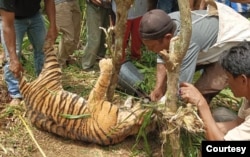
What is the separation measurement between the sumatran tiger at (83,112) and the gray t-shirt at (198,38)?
475 millimetres

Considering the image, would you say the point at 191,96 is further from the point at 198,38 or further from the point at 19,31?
the point at 19,31

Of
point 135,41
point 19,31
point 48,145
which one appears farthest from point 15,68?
point 135,41

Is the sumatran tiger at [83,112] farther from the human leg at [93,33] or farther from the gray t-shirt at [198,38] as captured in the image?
the human leg at [93,33]

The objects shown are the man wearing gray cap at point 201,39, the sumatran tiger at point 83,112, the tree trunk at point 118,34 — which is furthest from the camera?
the sumatran tiger at point 83,112

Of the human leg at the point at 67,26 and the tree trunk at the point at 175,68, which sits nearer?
the tree trunk at the point at 175,68

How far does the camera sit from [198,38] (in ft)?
12.5

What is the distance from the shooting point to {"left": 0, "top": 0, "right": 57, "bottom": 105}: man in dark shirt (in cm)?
420

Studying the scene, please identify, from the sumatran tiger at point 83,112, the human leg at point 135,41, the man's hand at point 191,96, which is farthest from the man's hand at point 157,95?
the human leg at point 135,41

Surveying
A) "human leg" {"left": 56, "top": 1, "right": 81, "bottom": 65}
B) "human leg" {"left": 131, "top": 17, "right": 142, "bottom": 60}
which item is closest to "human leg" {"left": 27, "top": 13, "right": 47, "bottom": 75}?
"human leg" {"left": 56, "top": 1, "right": 81, "bottom": 65}

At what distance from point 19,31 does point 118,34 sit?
4.53ft

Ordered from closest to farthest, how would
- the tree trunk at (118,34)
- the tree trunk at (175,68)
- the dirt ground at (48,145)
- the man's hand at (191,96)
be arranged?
1. the tree trunk at (175,68)
2. the man's hand at (191,96)
3. the tree trunk at (118,34)
4. the dirt ground at (48,145)

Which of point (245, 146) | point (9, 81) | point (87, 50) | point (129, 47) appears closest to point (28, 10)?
point (9, 81)

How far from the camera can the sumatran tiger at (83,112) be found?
3875 mm

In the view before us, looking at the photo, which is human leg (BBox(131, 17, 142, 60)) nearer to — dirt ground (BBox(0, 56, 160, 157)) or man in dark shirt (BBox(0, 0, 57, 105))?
man in dark shirt (BBox(0, 0, 57, 105))
